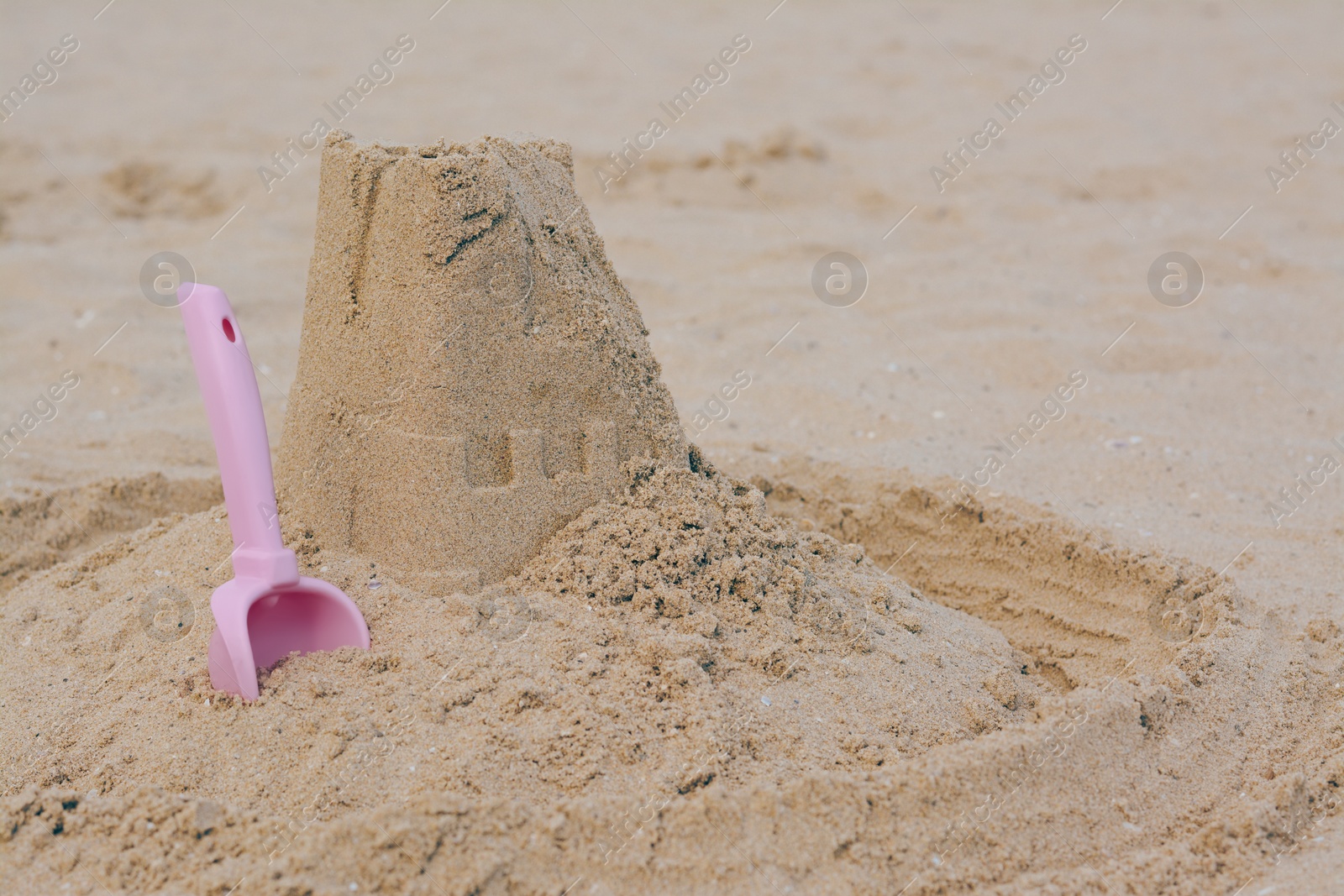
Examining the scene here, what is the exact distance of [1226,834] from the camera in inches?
68.8

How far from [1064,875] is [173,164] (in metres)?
Answer: 6.24

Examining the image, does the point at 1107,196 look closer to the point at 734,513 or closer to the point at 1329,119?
the point at 1329,119
